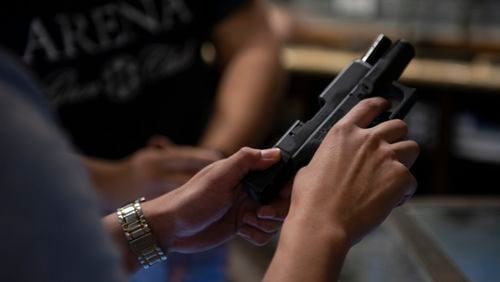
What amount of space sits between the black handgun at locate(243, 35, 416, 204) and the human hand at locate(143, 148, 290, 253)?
1 cm

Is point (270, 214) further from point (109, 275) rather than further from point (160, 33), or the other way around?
point (160, 33)

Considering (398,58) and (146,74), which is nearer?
(398,58)

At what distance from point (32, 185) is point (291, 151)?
0.99 feet

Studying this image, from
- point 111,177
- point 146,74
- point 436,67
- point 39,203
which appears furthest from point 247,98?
point 436,67

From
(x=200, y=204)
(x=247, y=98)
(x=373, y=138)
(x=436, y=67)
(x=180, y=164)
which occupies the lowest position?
(x=436, y=67)

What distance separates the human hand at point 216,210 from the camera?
691mm

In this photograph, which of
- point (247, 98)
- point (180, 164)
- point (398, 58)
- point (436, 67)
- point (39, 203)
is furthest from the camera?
point (436, 67)

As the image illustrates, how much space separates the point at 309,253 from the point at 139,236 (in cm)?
21

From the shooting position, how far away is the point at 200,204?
0.72 metres

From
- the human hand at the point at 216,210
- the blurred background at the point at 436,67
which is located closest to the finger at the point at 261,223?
the human hand at the point at 216,210

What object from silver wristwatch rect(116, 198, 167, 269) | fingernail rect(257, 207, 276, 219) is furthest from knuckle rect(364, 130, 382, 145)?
silver wristwatch rect(116, 198, 167, 269)

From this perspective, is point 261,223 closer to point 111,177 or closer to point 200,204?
point 200,204

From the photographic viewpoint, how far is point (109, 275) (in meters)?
0.45

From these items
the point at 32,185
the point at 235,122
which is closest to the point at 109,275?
the point at 32,185
